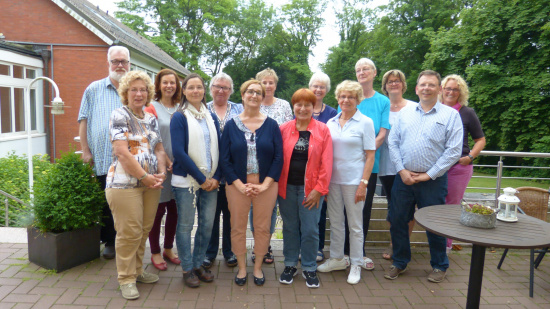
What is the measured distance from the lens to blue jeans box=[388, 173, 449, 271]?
3576 mm

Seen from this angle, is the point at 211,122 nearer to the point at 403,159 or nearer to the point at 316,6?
the point at 403,159

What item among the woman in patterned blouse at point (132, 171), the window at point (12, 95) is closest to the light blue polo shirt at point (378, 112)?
the woman in patterned blouse at point (132, 171)

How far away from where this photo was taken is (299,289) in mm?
3408

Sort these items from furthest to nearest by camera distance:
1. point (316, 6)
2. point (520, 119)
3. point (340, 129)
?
1. point (316, 6)
2. point (520, 119)
3. point (340, 129)

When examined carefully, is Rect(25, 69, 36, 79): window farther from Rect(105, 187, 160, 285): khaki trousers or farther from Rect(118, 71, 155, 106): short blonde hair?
Rect(105, 187, 160, 285): khaki trousers

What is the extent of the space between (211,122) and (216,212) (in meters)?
0.95

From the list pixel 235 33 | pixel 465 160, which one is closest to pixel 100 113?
pixel 465 160

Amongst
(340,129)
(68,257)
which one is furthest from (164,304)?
(340,129)

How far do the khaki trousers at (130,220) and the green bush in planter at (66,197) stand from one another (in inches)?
28.7

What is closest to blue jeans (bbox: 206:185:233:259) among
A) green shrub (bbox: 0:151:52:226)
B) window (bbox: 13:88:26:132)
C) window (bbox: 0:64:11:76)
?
green shrub (bbox: 0:151:52:226)

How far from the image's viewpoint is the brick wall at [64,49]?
1402 centimetres

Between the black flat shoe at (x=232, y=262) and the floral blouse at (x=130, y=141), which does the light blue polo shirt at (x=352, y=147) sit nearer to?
the black flat shoe at (x=232, y=262)

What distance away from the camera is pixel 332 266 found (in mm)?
3799

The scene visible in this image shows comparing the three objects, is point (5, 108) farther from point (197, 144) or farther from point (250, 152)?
point (250, 152)
